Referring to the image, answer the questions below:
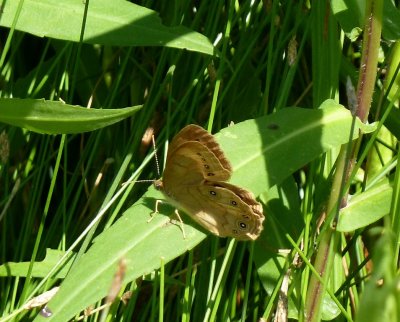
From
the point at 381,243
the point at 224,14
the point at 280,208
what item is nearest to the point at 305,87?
the point at 224,14

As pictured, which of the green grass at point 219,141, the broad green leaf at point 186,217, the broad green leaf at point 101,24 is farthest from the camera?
the broad green leaf at point 101,24

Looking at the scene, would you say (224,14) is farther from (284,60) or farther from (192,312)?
(192,312)

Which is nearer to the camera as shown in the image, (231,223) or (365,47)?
(365,47)

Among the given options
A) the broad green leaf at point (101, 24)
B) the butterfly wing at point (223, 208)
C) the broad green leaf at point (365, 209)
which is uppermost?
the broad green leaf at point (101, 24)

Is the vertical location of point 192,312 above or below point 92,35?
below

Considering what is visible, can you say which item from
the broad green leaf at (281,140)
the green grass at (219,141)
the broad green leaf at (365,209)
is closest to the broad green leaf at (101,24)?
the green grass at (219,141)

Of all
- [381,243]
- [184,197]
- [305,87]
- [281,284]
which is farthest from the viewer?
[305,87]

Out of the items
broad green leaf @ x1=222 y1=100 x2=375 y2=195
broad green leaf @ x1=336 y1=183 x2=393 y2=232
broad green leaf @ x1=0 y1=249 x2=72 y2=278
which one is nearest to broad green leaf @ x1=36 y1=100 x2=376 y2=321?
broad green leaf @ x1=222 y1=100 x2=375 y2=195

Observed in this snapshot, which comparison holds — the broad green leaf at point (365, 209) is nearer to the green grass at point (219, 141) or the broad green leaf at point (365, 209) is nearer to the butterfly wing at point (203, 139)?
the green grass at point (219, 141)
